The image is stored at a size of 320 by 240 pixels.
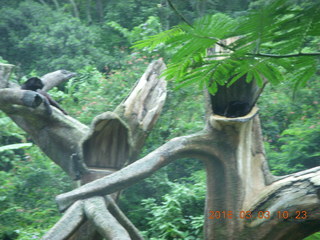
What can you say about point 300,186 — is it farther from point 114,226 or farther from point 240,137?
point 114,226

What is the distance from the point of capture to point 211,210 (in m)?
3.86

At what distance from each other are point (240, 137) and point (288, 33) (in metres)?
2.23

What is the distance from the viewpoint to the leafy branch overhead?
1497 mm

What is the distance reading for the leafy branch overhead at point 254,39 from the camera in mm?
1497

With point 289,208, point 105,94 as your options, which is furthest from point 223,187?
point 105,94

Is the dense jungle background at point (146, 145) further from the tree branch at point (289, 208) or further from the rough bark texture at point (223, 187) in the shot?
the tree branch at point (289, 208)

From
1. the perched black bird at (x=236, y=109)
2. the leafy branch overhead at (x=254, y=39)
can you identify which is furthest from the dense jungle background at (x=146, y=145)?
the leafy branch overhead at (x=254, y=39)

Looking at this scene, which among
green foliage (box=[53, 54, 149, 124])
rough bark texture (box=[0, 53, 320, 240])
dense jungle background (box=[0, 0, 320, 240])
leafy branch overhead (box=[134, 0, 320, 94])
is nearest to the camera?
Answer: leafy branch overhead (box=[134, 0, 320, 94])

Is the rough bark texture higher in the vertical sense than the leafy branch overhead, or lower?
lower

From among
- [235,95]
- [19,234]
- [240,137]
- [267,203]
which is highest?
[235,95]

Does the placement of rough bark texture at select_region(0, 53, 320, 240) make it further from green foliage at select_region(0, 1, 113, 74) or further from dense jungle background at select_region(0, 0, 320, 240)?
green foliage at select_region(0, 1, 113, 74)

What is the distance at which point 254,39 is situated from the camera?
5.24 ft

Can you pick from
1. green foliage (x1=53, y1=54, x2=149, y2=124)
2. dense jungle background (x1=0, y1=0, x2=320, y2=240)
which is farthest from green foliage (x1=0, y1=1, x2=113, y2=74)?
green foliage (x1=53, y1=54, x2=149, y2=124)

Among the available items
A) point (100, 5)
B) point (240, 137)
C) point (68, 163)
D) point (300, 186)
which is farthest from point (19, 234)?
point (100, 5)
